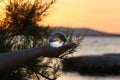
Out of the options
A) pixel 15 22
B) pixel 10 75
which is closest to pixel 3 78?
pixel 10 75

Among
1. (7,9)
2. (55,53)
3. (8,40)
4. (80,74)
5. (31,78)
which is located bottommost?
(80,74)

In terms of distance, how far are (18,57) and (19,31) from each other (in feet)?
27.5

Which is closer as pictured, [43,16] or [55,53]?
[55,53]

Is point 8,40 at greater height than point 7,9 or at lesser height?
lesser

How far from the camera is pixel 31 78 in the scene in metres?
10.3

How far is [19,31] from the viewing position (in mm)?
10281

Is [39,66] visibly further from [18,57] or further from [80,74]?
[80,74]

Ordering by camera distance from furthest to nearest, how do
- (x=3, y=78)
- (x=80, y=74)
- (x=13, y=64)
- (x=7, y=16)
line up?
1. (x=80, y=74)
2. (x=7, y=16)
3. (x=3, y=78)
4. (x=13, y=64)

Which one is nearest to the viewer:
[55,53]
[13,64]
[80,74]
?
[13,64]

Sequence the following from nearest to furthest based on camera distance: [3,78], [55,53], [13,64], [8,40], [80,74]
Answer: [13,64] → [55,53] → [3,78] → [8,40] → [80,74]

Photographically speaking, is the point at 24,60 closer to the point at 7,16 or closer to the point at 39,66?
the point at 39,66

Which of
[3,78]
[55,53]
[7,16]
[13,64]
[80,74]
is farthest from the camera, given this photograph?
[80,74]

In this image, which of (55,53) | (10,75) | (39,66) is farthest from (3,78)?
(55,53)

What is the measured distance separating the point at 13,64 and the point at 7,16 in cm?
882
